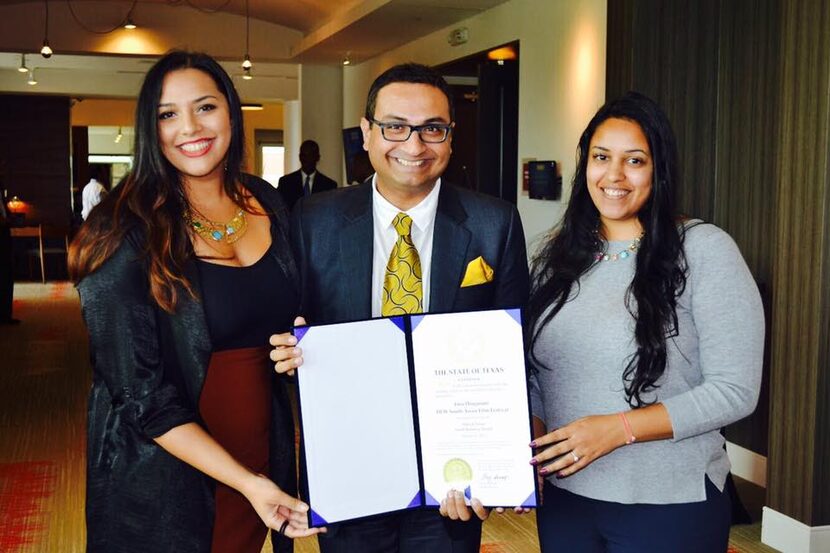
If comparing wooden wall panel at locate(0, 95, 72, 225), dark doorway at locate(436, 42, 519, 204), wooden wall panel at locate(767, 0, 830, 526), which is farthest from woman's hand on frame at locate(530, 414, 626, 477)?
wooden wall panel at locate(0, 95, 72, 225)

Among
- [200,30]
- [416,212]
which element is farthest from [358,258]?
[200,30]

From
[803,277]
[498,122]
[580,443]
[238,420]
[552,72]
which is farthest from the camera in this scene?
[498,122]

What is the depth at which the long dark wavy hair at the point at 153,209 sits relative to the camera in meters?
1.95

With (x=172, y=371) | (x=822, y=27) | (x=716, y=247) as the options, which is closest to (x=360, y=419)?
(x=172, y=371)

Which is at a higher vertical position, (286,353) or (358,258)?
(358,258)

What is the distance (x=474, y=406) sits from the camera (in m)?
1.94

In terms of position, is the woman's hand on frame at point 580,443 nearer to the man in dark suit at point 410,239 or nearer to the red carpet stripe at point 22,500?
the man in dark suit at point 410,239

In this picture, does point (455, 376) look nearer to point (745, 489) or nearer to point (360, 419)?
point (360, 419)

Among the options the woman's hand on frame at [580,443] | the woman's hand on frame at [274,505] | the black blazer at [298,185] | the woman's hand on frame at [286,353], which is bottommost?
the woman's hand on frame at [274,505]

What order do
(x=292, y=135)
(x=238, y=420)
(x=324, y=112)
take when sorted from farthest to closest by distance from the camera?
(x=292, y=135) < (x=324, y=112) < (x=238, y=420)

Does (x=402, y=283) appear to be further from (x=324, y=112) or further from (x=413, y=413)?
(x=324, y=112)

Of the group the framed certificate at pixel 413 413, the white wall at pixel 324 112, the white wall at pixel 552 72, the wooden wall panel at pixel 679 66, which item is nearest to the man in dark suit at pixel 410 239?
the framed certificate at pixel 413 413

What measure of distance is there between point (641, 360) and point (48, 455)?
469cm

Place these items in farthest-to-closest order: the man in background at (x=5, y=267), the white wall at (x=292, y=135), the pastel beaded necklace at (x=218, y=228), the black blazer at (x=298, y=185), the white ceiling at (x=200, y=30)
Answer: the white wall at (x=292, y=135)
the white ceiling at (x=200, y=30)
the man in background at (x=5, y=267)
the black blazer at (x=298, y=185)
the pastel beaded necklace at (x=218, y=228)
